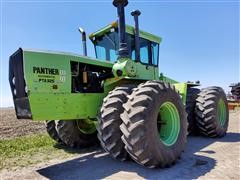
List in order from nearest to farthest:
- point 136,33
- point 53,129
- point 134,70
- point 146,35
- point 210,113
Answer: point 134,70 < point 136,33 < point 53,129 < point 146,35 < point 210,113

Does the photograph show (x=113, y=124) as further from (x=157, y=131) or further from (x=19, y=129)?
(x=19, y=129)

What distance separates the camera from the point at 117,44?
697cm

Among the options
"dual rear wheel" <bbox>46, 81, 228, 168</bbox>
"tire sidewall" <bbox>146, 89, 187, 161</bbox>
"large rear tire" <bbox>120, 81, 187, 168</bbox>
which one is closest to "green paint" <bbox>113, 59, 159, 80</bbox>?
"dual rear wheel" <bbox>46, 81, 228, 168</bbox>

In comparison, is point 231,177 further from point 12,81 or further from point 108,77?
point 12,81

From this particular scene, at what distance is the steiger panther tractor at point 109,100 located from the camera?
15.4ft

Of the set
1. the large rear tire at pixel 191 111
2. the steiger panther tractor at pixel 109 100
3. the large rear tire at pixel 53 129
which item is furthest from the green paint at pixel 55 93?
the large rear tire at pixel 191 111

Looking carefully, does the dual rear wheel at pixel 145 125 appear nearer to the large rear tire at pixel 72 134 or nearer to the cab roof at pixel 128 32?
the large rear tire at pixel 72 134

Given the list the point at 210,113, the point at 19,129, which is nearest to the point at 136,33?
the point at 210,113

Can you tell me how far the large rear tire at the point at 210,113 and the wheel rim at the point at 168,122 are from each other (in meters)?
2.51

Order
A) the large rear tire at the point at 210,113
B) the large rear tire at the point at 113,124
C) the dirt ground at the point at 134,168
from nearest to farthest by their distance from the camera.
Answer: the dirt ground at the point at 134,168
the large rear tire at the point at 113,124
the large rear tire at the point at 210,113

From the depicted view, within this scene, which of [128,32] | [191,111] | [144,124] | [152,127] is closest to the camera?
[144,124]

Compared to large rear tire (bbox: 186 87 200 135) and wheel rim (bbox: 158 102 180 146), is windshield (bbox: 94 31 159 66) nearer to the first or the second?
large rear tire (bbox: 186 87 200 135)

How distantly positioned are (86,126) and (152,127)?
2.97 m

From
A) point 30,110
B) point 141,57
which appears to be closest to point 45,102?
point 30,110
